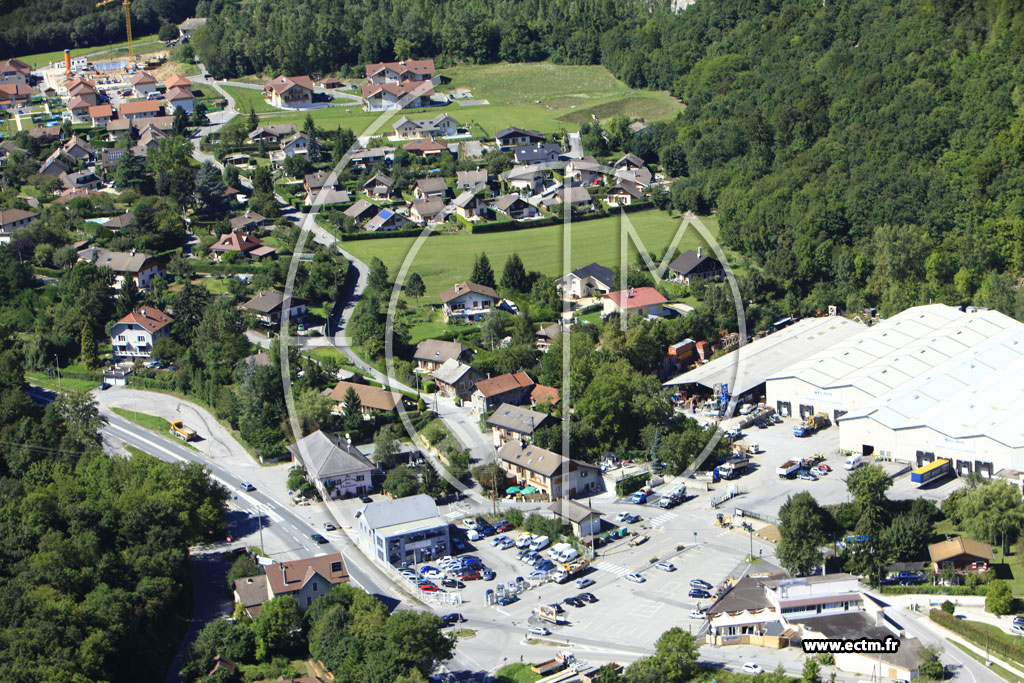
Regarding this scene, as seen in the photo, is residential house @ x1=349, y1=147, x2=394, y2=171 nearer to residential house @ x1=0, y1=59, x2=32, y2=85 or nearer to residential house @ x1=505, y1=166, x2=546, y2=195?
residential house @ x1=505, y1=166, x2=546, y2=195

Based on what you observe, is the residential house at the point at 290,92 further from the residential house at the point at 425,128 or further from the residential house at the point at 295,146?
the residential house at the point at 295,146

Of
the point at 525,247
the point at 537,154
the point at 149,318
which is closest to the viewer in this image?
the point at 149,318

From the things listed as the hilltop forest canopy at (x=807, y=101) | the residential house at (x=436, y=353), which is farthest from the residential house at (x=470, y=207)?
the residential house at (x=436, y=353)

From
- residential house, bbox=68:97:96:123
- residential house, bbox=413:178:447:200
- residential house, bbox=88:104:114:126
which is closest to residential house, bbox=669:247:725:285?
residential house, bbox=413:178:447:200

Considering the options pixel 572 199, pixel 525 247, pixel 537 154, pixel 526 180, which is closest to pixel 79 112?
pixel 537 154

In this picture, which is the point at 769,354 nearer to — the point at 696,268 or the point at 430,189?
the point at 696,268

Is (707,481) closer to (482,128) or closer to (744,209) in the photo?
(744,209)
